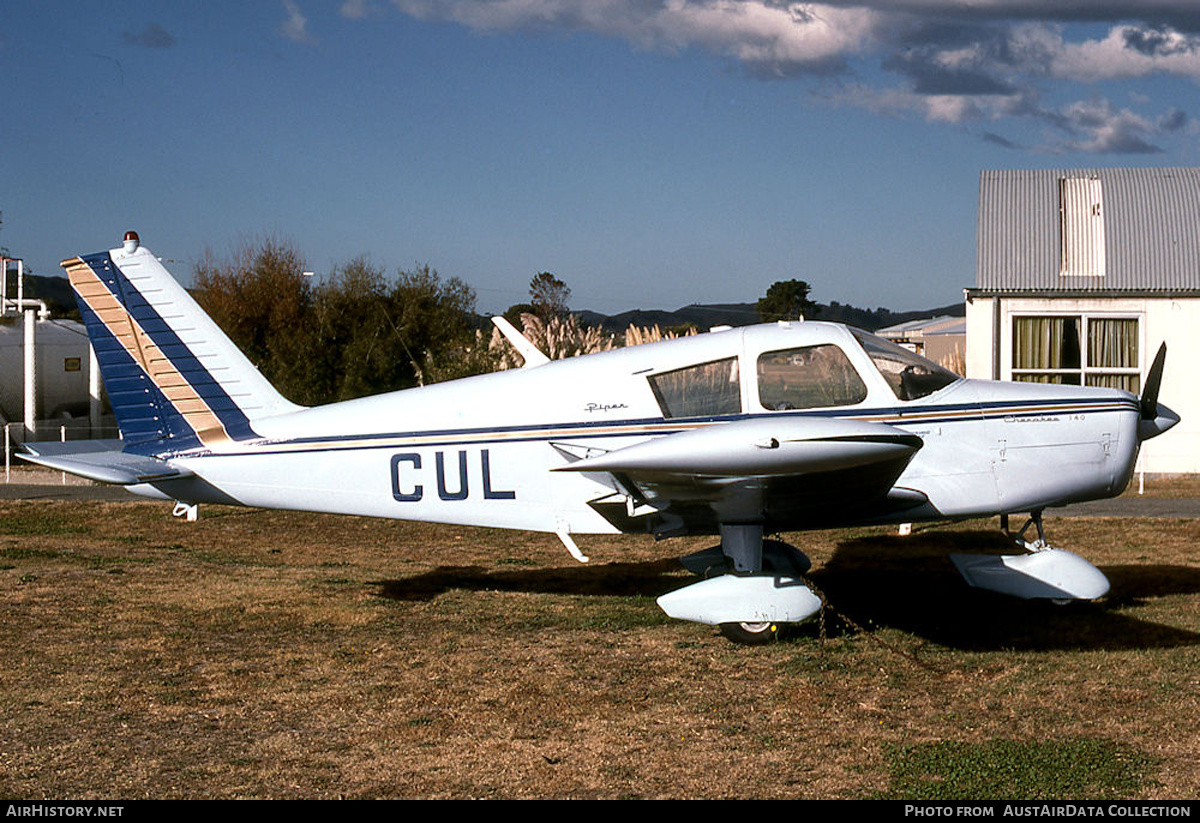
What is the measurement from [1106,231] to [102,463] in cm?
1563

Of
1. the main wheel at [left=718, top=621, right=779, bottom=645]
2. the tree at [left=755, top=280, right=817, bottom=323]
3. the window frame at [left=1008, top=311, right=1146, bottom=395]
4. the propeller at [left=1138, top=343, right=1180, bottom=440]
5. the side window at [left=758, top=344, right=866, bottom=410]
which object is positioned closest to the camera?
the main wheel at [left=718, top=621, right=779, bottom=645]

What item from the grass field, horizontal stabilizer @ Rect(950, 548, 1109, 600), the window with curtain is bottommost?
the grass field

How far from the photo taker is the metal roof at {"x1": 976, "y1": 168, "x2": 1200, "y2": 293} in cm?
1766

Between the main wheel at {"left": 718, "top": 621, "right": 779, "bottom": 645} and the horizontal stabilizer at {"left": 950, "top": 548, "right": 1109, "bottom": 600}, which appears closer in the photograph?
the main wheel at {"left": 718, "top": 621, "right": 779, "bottom": 645}

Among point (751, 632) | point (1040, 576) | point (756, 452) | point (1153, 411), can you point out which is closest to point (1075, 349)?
point (1153, 411)

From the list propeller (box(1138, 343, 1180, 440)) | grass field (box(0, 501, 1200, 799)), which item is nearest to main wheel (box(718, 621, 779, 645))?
grass field (box(0, 501, 1200, 799))

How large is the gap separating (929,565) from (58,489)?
1437 cm

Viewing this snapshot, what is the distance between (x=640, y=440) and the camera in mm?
7879

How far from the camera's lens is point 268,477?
8617mm

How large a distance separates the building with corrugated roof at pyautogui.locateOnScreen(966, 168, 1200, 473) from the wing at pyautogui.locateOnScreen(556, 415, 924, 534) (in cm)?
1093

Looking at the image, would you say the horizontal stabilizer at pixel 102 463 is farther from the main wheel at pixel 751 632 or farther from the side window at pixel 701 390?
the main wheel at pixel 751 632

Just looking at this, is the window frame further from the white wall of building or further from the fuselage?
the fuselage

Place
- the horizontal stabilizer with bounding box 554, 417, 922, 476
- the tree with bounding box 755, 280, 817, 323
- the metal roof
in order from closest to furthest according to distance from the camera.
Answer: the horizontal stabilizer with bounding box 554, 417, 922, 476
the metal roof
the tree with bounding box 755, 280, 817, 323

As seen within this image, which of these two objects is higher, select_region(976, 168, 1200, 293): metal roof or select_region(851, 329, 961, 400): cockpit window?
select_region(976, 168, 1200, 293): metal roof
